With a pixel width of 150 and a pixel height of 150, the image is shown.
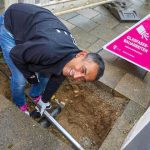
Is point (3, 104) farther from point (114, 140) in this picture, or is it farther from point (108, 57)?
point (108, 57)

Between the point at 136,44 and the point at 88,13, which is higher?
the point at 136,44

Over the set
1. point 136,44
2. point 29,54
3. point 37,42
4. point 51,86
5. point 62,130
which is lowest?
point 62,130

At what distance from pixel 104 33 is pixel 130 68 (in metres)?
1.02

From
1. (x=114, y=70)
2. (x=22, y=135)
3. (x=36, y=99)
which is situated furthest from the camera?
(x=114, y=70)

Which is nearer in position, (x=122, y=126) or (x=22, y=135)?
(x=22, y=135)

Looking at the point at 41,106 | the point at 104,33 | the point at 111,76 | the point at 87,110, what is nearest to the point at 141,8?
the point at 104,33

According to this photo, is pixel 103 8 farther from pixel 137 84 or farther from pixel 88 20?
pixel 137 84

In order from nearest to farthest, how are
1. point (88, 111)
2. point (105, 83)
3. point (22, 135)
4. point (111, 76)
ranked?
point (22, 135) < point (88, 111) < point (105, 83) < point (111, 76)

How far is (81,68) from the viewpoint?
89.4 inches

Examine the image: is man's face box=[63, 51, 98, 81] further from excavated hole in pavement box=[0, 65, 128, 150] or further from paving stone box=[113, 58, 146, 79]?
paving stone box=[113, 58, 146, 79]

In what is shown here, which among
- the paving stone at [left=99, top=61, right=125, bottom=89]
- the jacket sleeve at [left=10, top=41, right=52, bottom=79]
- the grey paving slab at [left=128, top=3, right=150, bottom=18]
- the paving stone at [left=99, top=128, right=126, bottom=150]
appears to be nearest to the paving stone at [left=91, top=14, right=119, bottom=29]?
the grey paving slab at [left=128, top=3, right=150, bottom=18]

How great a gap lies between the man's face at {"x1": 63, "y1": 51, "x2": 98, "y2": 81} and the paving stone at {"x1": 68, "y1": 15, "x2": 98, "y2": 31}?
264cm

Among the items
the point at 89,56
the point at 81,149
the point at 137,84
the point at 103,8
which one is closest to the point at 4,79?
the point at 81,149

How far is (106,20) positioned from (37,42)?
325 centimetres
